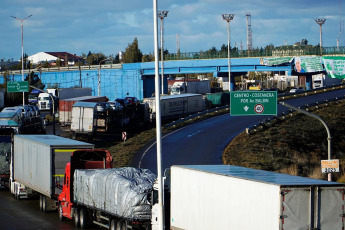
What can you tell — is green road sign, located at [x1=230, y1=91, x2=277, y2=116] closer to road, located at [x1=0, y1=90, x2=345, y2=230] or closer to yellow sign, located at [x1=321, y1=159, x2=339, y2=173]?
road, located at [x1=0, y1=90, x2=345, y2=230]

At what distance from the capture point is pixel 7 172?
40281 millimetres

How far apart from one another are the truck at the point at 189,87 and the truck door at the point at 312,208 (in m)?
81.7

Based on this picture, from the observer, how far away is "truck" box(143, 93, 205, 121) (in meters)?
71.2

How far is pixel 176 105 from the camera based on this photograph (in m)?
73.9

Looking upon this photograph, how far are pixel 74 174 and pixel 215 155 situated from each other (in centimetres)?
2228

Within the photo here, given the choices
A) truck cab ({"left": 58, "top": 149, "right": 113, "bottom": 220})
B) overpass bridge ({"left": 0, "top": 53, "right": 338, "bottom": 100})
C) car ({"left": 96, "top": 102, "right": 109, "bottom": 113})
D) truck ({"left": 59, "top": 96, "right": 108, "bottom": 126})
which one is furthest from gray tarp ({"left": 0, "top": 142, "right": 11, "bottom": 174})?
overpass bridge ({"left": 0, "top": 53, "right": 338, "bottom": 100})

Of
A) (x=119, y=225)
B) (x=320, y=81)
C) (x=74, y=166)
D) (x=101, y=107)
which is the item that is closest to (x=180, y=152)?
(x=101, y=107)

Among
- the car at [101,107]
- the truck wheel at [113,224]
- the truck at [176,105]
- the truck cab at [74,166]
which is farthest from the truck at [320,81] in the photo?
the truck wheel at [113,224]

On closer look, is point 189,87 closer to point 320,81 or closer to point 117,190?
point 320,81

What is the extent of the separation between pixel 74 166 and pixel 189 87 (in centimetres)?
7727

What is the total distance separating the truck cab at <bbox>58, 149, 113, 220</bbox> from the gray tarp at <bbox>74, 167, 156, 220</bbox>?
0.81 m

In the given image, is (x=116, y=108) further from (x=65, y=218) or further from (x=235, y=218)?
(x=235, y=218)

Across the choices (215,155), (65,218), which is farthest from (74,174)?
(215,155)

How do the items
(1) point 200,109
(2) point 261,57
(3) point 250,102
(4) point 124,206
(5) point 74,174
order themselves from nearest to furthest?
1. (4) point 124,206
2. (5) point 74,174
3. (3) point 250,102
4. (1) point 200,109
5. (2) point 261,57
